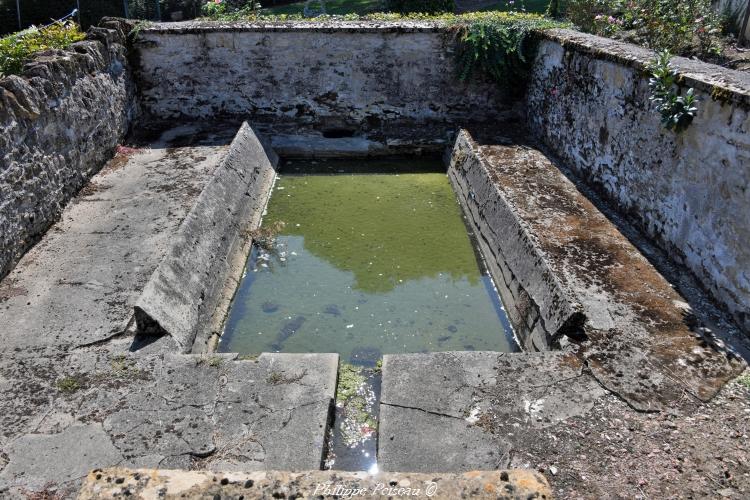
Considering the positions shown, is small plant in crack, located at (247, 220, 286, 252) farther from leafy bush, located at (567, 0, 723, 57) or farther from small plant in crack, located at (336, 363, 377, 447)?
leafy bush, located at (567, 0, 723, 57)

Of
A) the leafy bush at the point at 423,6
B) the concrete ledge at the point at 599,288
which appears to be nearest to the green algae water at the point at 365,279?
the concrete ledge at the point at 599,288

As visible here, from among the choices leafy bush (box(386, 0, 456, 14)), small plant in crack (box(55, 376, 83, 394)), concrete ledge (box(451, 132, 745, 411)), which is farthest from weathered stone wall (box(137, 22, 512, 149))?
small plant in crack (box(55, 376, 83, 394))

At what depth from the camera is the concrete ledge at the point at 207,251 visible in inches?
165

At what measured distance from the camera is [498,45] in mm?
8234

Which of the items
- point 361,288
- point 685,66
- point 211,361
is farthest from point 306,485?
point 685,66

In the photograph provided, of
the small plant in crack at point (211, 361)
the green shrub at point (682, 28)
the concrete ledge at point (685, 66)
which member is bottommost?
the small plant in crack at point (211, 361)

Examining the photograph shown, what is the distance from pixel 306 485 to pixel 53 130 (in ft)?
16.5

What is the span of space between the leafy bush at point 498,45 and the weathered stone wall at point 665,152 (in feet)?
2.58

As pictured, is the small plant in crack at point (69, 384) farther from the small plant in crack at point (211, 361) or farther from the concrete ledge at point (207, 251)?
the small plant in crack at point (211, 361)

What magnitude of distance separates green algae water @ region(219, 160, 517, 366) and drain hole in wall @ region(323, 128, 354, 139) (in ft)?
4.53

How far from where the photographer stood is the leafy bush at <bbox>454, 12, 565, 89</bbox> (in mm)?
8227

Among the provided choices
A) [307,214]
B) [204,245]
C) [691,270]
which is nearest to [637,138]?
[691,270]

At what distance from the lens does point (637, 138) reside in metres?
5.38

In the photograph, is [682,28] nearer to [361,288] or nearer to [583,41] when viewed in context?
[583,41]
